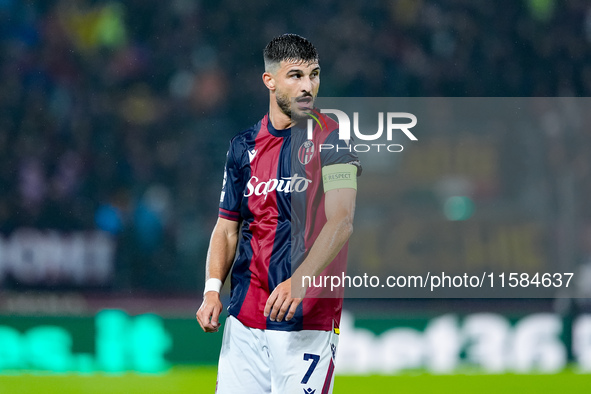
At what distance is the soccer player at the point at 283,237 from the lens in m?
3.18

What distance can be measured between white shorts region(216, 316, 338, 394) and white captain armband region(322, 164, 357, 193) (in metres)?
0.57

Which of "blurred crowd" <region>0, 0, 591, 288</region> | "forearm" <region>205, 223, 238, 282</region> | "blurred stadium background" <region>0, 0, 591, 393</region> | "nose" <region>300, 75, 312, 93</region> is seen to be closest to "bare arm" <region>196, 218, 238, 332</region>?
"forearm" <region>205, 223, 238, 282</region>

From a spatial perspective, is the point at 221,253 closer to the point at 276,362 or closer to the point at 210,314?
the point at 210,314

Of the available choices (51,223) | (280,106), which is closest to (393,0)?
(51,223)

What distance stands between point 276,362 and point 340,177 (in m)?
0.75

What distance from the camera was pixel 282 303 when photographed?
3066 millimetres

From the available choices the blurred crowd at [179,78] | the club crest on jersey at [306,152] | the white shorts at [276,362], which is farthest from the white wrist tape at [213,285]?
the blurred crowd at [179,78]

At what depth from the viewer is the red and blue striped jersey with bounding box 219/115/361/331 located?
3242 mm

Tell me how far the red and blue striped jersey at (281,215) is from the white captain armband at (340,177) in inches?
1.2

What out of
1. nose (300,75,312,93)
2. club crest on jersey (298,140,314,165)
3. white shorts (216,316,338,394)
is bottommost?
white shorts (216,316,338,394)

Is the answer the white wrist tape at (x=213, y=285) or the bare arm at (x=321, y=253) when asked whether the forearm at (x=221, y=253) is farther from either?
the bare arm at (x=321, y=253)

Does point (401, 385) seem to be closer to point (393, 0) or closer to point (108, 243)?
point (108, 243)

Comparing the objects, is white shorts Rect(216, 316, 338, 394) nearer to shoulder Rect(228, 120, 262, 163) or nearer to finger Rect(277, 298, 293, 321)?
finger Rect(277, 298, 293, 321)

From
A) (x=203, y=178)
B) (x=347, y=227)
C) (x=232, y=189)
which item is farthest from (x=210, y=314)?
(x=203, y=178)
